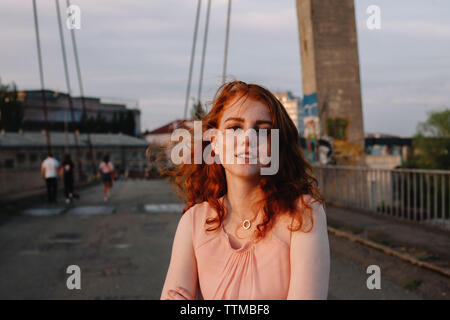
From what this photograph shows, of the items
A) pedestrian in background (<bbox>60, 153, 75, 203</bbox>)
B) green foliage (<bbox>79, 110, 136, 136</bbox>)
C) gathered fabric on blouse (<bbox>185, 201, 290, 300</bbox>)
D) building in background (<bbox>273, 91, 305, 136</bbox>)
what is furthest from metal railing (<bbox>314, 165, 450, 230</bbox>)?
green foliage (<bbox>79, 110, 136, 136</bbox>)

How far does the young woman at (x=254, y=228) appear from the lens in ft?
5.16

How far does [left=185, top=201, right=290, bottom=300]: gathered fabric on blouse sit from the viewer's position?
1571 millimetres

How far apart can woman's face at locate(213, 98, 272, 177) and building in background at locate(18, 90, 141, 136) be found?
100218 millimetres

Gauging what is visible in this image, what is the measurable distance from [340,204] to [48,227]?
717 cm

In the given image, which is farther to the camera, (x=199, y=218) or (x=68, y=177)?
(x=68, y=177)

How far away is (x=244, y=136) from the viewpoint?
5.41 feet

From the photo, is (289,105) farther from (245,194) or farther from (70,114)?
(70,114)

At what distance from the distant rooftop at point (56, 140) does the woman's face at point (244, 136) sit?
231ft

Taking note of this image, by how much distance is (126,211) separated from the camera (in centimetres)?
1360

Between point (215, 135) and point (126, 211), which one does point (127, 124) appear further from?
point (215, 135)

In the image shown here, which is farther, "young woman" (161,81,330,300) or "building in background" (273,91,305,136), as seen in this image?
"building in background" (273,91,305,136)

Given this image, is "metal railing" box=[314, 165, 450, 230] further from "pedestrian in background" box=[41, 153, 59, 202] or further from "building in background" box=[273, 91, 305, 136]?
"pedestrian in background" box=[41, 153, 59, 202]

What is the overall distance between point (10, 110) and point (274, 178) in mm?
99137

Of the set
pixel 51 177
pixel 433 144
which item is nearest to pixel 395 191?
pixel 51 177
